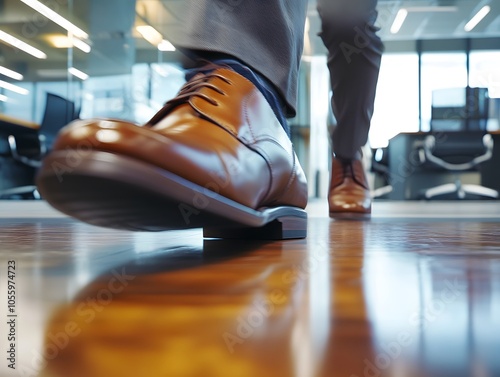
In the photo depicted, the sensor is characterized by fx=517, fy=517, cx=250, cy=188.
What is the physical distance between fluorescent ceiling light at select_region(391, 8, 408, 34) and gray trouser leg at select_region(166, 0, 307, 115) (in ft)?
26.1

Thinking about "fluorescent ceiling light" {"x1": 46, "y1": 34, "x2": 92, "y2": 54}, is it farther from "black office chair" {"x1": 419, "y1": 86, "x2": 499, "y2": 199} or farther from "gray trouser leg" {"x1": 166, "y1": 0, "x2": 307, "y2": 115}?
"gray trouser leg" {"x1": 166, "y1": 0, "x2": 307, "y2": 115}

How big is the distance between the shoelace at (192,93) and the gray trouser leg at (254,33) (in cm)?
6

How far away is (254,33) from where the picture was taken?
0.55 metres

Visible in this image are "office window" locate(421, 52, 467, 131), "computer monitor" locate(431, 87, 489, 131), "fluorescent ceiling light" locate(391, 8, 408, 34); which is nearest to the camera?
"computer monitor" locate(431, 87, 489, 131)

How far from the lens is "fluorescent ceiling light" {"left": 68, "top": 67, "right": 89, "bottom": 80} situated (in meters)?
6.86

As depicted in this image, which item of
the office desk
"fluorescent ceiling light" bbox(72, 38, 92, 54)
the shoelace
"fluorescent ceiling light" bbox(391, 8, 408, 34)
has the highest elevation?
"fluorescent ceiling light" bbox(391, 8, 408, 34)

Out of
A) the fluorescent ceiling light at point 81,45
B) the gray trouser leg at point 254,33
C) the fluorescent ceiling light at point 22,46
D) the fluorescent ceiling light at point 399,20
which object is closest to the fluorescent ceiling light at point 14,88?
the fluorescent ceiling light at point 22,46

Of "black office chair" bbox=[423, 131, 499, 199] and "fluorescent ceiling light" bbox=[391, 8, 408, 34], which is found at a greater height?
"fluorescent ceiling light" bbox=[391, 8, 408, 34]

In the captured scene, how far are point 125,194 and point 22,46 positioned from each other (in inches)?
301

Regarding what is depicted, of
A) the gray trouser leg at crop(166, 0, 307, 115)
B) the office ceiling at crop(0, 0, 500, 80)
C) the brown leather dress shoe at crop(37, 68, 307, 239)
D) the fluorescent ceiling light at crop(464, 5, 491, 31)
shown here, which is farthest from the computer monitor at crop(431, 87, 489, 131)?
the brown leather dress shoe at crop(37, 68, 307, 239)

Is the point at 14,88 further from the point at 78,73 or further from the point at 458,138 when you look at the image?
the point at 458,138

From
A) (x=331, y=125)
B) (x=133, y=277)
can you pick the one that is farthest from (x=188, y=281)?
(x=331, y=125)

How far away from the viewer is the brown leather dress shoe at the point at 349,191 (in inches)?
44.9

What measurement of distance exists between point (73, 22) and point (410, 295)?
7.18 metres
